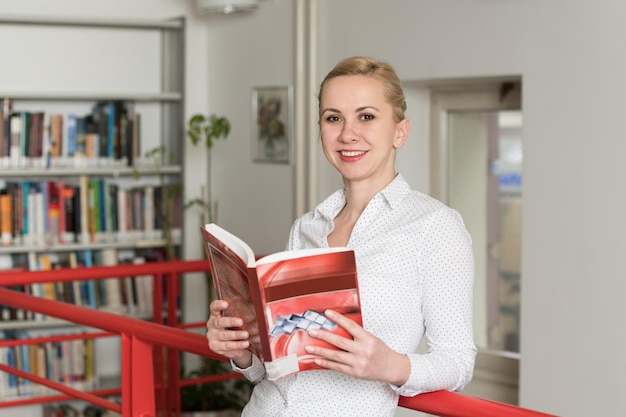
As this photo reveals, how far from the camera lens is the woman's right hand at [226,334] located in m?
1.59

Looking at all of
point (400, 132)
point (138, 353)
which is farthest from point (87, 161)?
point (400, 132)

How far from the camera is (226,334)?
1627 millimetres

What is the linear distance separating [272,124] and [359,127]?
3166 mm

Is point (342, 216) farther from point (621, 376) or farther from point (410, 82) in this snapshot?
point (410, 82)

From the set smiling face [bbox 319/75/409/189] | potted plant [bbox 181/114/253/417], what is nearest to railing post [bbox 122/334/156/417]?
smiling face [bbox 319/75/409/189]

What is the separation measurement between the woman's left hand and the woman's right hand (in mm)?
184

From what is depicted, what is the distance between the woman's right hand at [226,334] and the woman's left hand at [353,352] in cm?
18

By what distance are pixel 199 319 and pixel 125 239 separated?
0.60 m

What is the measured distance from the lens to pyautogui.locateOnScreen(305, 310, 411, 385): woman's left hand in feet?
4.65

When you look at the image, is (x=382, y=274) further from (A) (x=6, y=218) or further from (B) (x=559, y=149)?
(A) (x=6, y=218)

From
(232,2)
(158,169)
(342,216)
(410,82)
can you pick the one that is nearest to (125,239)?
(158,169)

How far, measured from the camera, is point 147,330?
2207 millimetres

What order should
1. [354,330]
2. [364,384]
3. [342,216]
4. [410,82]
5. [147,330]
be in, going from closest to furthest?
[354,330]
[364,384]
[342,216]
[147,330]
[410,82]

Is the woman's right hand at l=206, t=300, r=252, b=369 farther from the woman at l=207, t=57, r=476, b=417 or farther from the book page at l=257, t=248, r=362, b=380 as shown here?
the book page at l=257, t=248, r=362, b=380
